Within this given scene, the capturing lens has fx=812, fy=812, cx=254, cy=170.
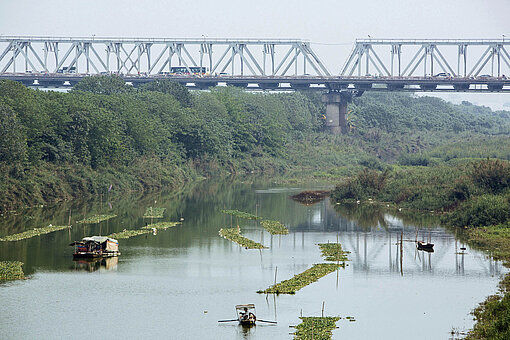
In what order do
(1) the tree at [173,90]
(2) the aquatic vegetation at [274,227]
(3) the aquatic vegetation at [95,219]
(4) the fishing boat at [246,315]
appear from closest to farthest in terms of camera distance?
(4) the fishing boat at [246,315], (2) the aquatic vegetation at [274,227], (3) the aquatic vegetation at [95,219], (1) the tree at [173,90]

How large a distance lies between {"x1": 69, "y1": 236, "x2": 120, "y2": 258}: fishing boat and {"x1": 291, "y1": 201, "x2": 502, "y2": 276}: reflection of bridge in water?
13.8 meters

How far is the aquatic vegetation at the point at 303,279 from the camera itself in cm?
3850

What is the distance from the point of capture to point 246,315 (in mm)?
33062

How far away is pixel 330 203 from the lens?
253ft

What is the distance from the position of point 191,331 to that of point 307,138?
111 metres

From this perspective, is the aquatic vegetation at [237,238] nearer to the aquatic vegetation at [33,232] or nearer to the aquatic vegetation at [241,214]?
the aquatic vegetation at [241,214]

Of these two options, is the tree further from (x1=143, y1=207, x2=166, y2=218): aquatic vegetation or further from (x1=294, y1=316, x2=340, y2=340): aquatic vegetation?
(x1=294, y1=316, x2=340, y2=340): aquatic vegetation

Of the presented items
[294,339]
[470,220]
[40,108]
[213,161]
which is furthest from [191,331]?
[213,161]

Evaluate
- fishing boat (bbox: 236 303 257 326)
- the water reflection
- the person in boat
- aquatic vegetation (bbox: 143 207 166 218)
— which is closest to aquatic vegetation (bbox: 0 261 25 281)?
the water reflection

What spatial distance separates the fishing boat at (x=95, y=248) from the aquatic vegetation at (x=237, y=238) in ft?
27.8

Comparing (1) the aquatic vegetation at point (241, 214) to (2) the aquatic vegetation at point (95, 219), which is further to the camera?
(1) the aquatic vegetation at point (241, 214)

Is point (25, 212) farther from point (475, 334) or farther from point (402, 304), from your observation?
point (475, 334)

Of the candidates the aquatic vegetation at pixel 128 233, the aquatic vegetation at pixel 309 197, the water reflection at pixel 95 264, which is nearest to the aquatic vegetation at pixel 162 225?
the aquatic vegetation at pixel 128 233

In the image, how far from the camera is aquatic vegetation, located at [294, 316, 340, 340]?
3100 cm
